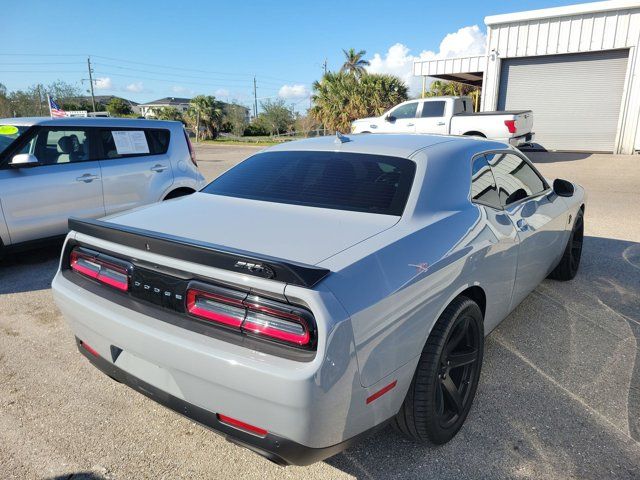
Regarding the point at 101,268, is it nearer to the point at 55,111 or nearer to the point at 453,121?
the point at 453,121

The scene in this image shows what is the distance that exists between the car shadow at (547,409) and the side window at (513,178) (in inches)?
41.5

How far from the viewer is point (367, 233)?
7.02 ft

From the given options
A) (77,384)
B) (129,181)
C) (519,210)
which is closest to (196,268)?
(77,384)

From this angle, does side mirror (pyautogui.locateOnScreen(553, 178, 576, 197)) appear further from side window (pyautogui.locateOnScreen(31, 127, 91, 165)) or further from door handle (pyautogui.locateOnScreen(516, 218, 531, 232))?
side window (pyautogui.locateOnScreen(31, 127, 91, 165))

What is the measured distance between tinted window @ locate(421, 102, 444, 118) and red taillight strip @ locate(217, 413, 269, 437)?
14076mm

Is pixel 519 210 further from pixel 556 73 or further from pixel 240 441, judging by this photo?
pixel 556 73

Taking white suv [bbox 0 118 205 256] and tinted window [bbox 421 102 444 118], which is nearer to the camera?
white suv [bbox 0 118 205 256]

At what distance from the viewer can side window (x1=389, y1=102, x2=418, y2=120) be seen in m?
15.0

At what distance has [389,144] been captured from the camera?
9.97 feet

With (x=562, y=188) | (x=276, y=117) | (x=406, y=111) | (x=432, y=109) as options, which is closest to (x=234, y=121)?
(x=276, y=117)

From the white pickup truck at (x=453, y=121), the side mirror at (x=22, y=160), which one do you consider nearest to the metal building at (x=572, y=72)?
the white pickup truck at (x=453, y=121)

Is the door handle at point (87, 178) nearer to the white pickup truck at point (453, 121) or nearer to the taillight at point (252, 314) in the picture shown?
the taillight at point (252, 314)

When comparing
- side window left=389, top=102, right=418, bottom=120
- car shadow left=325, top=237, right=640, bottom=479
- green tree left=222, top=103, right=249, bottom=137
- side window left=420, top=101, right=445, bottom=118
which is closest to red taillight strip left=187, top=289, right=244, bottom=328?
car shadow left=325, top=237, right=640, bottom=479

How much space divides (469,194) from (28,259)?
529 cm
